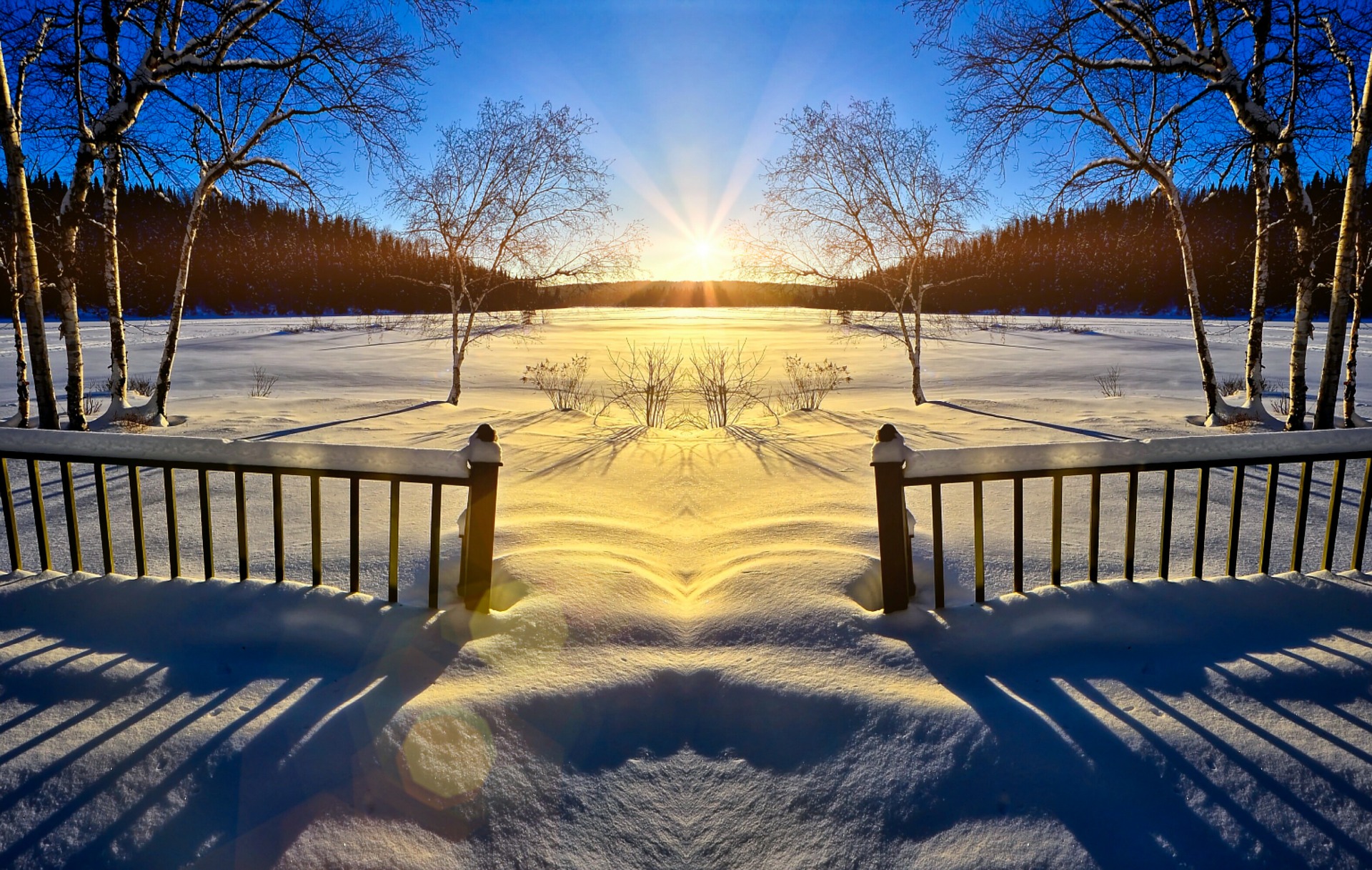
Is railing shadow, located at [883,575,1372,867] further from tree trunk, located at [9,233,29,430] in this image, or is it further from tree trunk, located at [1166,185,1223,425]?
tree trunk, located at [9,233,29,430]

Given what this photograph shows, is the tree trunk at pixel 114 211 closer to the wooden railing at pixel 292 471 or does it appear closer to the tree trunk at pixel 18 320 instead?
the tree trunk at pixel 18 320

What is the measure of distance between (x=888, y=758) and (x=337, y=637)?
109 inches

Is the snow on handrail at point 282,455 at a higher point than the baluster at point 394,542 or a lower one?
higher

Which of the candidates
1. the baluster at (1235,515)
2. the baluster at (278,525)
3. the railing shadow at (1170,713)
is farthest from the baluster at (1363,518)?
the baluster at (278,525)

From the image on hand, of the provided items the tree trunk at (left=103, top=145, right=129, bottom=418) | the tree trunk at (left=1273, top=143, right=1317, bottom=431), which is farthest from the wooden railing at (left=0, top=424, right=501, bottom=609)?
the tree trunk at (left=1273, top=143, right=1317, bottom=431)

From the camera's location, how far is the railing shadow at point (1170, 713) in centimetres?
244

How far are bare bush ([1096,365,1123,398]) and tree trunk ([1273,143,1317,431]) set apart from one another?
4.23 meters

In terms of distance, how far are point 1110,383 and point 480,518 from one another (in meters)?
16.3

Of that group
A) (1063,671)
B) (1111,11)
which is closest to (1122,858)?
(1063,671)

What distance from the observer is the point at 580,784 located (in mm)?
2666

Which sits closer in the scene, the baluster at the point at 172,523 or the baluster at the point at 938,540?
the baluster at the point at 938,540

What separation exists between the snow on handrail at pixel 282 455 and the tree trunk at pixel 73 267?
21.9ft

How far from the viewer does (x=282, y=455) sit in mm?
3807

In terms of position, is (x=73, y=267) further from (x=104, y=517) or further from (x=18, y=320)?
(x=104, y=517)
